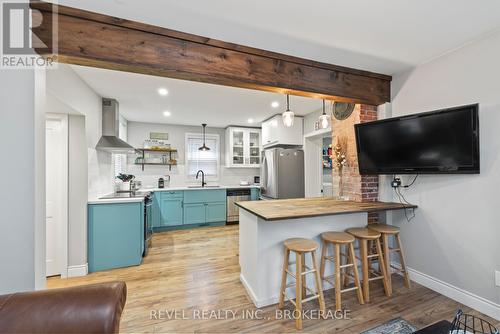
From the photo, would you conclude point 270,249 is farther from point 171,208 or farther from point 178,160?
point 178,160

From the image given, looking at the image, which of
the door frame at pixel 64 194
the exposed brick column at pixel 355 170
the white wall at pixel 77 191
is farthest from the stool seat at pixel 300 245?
the door frame at pixel 64 194

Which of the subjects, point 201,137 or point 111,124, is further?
point 201,137

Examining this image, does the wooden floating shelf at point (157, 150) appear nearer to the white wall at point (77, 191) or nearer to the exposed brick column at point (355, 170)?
the white wall at point (77, 191)

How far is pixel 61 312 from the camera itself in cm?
83

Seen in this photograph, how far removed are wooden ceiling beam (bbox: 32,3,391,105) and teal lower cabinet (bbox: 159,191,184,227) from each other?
3.18 meters

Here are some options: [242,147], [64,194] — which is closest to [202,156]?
[242,147]

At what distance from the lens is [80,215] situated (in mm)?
2658

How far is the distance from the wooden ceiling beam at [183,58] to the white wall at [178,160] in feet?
11.4

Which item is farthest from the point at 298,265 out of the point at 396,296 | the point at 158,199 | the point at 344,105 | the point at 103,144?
the point at 158,199

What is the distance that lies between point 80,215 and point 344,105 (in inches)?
147

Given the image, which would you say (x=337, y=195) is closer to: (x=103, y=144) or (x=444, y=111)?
(x=444, y=111)

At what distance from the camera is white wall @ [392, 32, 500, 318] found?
183 centimetres

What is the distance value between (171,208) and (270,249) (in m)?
3.08

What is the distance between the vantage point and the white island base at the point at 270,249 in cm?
204
